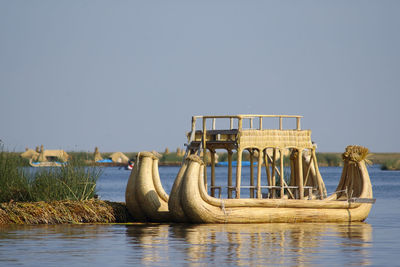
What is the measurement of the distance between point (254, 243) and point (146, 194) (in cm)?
699

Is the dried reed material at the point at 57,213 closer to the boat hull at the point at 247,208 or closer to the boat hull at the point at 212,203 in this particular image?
the boat hull at the point at 212,203

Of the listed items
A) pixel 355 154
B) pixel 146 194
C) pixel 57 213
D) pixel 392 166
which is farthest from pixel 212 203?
pixel 392 166

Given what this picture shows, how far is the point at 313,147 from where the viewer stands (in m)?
27.8

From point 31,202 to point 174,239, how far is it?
23.0 feet

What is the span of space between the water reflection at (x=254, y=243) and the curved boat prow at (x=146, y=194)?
1163 millimetres

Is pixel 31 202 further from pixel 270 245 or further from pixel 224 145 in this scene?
pixel 270 245

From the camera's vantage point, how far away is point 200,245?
821 inches

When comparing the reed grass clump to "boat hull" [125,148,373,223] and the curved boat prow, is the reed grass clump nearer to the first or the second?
"boat hull" [125,148,373,223]

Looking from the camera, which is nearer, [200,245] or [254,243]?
[200,245]

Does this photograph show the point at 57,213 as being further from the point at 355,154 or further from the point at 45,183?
the point at 355,154

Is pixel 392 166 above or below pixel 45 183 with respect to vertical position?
above

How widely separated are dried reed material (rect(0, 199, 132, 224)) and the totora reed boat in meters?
0.92

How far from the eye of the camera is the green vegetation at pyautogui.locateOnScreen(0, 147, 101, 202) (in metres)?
27.8

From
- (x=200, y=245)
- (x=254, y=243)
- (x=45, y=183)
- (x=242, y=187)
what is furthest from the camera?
(x=45, y=183)
